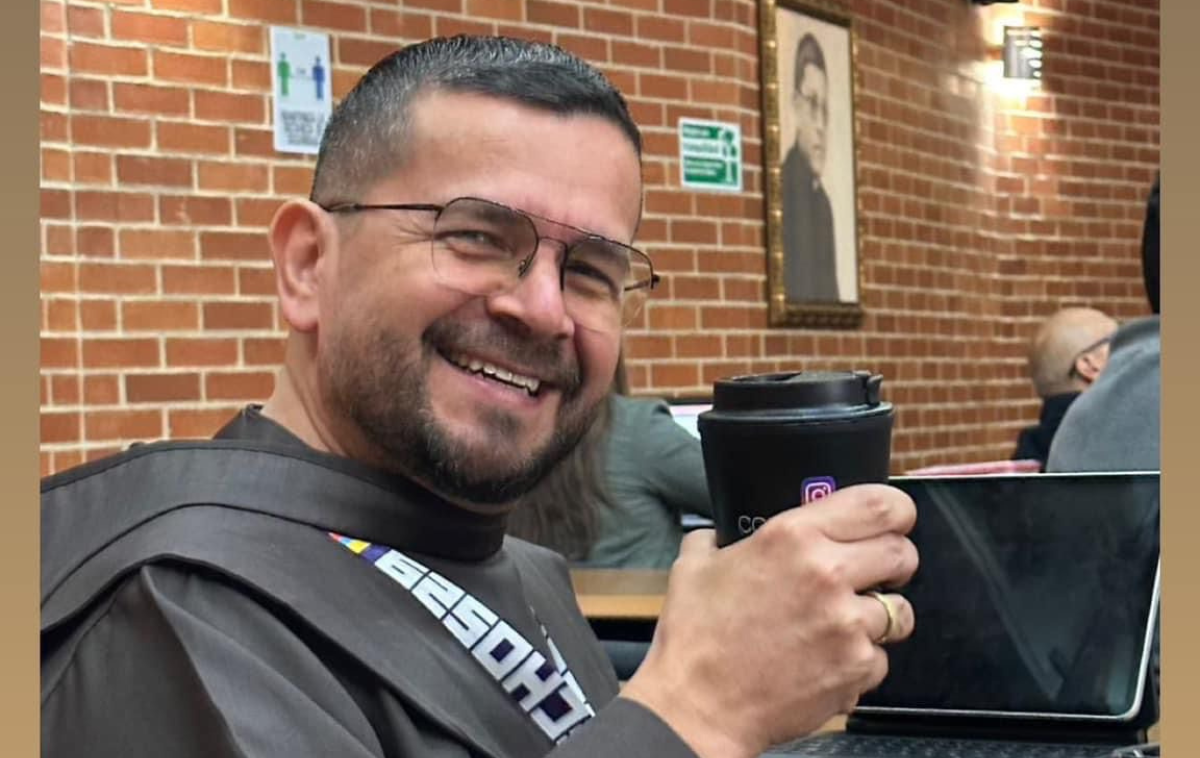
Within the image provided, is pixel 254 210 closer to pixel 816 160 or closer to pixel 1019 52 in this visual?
pixel 816 160

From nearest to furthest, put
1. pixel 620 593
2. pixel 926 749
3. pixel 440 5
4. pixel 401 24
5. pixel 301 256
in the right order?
pixel 301 256 < pixel 926 749 < pixel 620 593 < pixel 401 24 < pixel 440 5

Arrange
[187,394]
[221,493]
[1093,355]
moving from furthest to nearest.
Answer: [1093,355] < [187,394] < [221,493]

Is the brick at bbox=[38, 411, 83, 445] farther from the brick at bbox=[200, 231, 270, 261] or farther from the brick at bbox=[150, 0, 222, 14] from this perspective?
the brick at bbox=[150, 0, 222, 14]

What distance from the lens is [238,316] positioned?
3670mm

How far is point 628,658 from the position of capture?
7.69 ft

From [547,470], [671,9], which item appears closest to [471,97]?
[547,470]

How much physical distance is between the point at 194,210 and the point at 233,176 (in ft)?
0.44

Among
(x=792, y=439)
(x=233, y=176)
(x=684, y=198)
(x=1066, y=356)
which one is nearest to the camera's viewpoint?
(x=792, y=439)

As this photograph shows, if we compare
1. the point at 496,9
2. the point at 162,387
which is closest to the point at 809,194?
the point at 496,9

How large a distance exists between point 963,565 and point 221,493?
0.81 metres

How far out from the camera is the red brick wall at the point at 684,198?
3.42 metres

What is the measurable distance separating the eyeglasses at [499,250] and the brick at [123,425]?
7.43 feet

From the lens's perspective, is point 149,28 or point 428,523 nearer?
point 428,523

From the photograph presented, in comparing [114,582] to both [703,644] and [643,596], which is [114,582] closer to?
[703,644]
